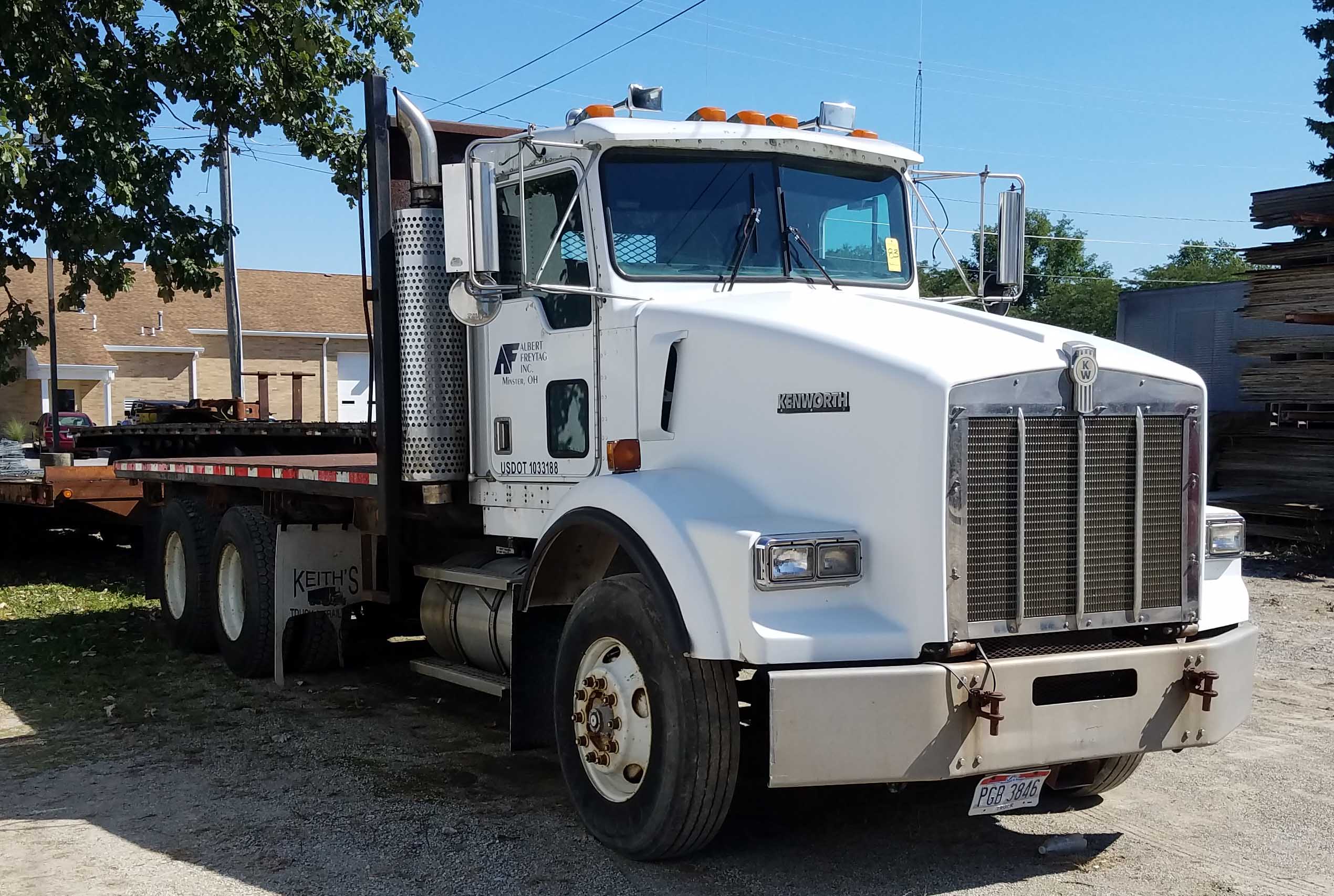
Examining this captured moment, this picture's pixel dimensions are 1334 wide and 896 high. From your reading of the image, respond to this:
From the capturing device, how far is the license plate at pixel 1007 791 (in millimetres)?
4703

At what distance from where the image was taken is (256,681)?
8.68 meters

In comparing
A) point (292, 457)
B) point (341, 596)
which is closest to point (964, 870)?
point (341, 596)

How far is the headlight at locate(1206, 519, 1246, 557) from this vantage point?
5145mm

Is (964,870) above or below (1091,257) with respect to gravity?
below

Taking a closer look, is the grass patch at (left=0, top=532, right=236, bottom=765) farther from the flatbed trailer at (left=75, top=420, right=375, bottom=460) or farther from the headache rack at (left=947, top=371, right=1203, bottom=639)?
the headache rack at (left=947, top=371, right=1203, bottom=639)

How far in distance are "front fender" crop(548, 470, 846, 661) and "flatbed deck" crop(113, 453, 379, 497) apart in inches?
97.6

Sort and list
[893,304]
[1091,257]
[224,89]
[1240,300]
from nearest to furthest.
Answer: [893,304], [224,89], [1240,300], [1091,257]

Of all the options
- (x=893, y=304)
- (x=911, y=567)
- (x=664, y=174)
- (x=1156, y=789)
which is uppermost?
(x=664, y=174)

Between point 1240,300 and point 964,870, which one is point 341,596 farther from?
point 1240,300

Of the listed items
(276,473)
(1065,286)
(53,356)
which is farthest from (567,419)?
(1065,286)

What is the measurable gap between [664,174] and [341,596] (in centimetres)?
395

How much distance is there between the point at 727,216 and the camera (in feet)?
19.4

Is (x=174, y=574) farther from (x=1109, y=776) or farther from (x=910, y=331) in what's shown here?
(x=1109, y=776)

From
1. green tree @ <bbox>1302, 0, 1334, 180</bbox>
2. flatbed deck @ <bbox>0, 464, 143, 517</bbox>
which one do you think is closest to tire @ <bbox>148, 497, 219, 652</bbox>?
flatbed deck @ <bbox>0, 464, 143, 517</bbox>
